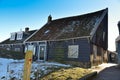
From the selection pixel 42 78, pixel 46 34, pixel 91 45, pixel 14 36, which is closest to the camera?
pixel 42 78

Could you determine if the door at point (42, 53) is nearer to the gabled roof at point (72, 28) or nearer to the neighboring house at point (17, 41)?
the gabled roof at point (72, 28)

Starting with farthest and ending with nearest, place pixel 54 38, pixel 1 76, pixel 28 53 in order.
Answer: pixel 54 38 < pixel 1 76 < pixel 28 53

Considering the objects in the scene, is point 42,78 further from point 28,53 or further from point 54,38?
point 54,38

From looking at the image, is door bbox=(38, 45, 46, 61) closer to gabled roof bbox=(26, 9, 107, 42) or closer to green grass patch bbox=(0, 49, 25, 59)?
gabled roof bbox=(26, 9, 107, 42)

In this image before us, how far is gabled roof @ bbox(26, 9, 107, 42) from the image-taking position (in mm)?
23120

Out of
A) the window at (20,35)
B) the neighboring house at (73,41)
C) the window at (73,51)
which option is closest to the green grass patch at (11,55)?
the neighboring house at (73,41)

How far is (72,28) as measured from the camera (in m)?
25.2

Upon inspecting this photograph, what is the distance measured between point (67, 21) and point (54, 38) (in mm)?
4530

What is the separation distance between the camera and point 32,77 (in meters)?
14.3

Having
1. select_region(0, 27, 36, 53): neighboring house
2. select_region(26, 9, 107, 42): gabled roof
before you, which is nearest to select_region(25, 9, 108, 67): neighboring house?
select_region(26, 9, 107, 42): gabled roof

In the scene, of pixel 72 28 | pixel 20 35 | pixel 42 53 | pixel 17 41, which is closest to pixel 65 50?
pixel 72 28

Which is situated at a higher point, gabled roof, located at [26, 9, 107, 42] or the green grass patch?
gabled roof, located at [26, 9, 107, 42]

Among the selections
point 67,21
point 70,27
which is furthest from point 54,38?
point 67,21

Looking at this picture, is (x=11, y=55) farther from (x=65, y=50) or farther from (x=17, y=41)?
(x=17, y=41)
